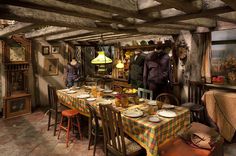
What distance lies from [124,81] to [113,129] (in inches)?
135

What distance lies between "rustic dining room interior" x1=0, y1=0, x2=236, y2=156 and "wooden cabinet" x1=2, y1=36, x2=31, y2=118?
0.03 metres

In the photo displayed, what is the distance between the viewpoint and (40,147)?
3.18m

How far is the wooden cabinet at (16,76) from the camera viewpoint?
4.61 metres

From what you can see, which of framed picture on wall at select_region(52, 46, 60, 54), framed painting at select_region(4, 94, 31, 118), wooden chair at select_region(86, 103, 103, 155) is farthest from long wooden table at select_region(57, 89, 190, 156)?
framed picture on wall at select_region(52, 46, 60, 54)

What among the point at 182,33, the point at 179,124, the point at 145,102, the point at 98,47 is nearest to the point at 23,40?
the point at 98,47

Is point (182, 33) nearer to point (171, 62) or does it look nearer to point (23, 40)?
point (171, 62)

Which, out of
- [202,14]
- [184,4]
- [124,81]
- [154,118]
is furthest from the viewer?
[124,81]

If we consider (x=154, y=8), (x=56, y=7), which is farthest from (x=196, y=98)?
(x=56, y=7)

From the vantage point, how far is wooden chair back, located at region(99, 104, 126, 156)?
2.14 metres

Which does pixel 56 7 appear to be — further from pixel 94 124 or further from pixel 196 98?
pixel 196 98

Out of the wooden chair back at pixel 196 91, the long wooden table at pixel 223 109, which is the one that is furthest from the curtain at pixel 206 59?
the long wooden table at pixel 223 109

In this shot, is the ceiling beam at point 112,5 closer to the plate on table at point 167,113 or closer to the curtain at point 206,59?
the plate on table at point 167,113

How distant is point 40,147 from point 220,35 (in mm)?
4377

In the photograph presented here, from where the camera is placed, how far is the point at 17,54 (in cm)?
480
